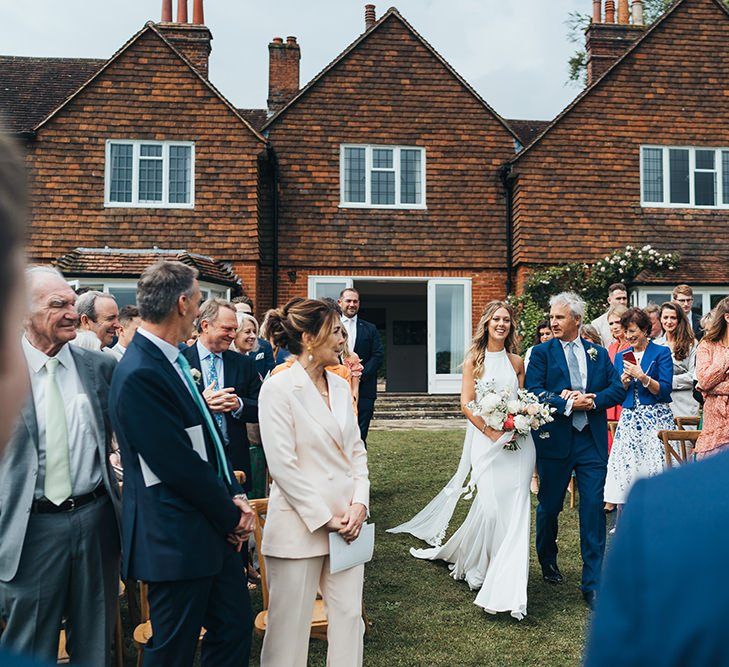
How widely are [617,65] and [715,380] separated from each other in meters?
15.0

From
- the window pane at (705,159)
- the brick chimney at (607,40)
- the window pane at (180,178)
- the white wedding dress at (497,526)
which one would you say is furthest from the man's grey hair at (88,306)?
the brick chimney at (607,40)

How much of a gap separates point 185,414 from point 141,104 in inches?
650

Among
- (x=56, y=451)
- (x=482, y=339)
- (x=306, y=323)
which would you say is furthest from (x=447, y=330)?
(x=56, y=451)

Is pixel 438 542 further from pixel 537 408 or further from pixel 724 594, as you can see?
pixel 724 594

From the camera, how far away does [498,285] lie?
1922 cm

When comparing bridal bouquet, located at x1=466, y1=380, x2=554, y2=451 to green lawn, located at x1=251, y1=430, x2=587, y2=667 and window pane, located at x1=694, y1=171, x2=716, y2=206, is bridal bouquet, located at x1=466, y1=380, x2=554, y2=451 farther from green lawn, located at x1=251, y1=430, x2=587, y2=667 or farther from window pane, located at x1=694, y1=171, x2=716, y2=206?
window pane, located at x1=694, y1=171, x2=716, y2=206

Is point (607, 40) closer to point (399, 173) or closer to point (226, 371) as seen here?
point (399, 173)

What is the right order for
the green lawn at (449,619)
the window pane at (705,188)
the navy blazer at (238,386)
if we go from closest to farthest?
1. the green lawn at (449,619)
2. the navy blazer at (238,386)
3. the window pane at (705,188)

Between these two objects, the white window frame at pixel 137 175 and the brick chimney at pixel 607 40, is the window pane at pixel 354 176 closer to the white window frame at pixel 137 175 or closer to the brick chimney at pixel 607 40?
the white window frame at pixel 137 175

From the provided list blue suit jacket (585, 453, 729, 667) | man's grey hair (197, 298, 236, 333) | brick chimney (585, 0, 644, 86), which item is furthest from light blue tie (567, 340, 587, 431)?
brick chimney (585, 0, 644, 86)

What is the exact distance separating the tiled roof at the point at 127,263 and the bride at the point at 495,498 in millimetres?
10525

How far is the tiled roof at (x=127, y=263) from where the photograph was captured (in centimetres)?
1658

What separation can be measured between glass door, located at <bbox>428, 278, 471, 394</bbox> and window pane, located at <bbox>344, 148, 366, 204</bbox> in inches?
111

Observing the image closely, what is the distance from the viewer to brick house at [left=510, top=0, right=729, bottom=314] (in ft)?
61.3
